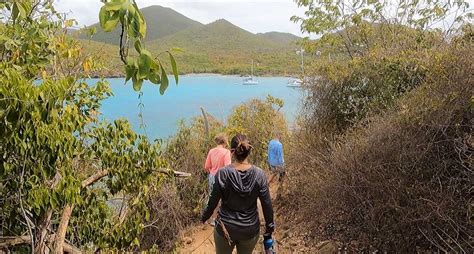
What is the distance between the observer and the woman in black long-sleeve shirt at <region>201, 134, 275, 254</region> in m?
3.75

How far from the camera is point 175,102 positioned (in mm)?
28453

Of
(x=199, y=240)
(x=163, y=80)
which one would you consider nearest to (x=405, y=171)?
(x=163, y=80)

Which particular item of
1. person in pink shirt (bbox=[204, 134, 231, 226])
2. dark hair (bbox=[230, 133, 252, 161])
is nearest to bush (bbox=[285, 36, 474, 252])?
person in pink shirt (bbox=[204, 134, 231, 226])

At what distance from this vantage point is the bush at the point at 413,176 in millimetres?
4352

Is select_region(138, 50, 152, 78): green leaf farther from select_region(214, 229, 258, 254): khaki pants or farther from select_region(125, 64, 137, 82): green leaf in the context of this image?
select_region(214, 229, 258, 254): khaki pants

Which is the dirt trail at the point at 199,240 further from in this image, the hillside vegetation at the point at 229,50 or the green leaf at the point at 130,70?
the hillside vegetation at the point at 229,50

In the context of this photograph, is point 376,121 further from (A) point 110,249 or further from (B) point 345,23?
(B) point 345,23

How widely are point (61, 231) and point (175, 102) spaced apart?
84.5 ft

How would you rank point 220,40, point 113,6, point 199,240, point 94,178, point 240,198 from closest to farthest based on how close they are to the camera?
point 113,6
point 94,178
point 240,198
point 199,240
point 220,40

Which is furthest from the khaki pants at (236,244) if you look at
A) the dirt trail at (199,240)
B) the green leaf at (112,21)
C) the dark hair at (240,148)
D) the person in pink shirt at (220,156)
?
the dirt trail at (199,240)

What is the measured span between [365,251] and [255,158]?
5.23m

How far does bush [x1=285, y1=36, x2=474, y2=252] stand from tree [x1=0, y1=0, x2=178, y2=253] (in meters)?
2.62

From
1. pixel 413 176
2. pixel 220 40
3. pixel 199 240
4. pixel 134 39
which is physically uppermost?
pixel 220 40

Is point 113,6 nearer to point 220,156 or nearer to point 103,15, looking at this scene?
point 103,15
